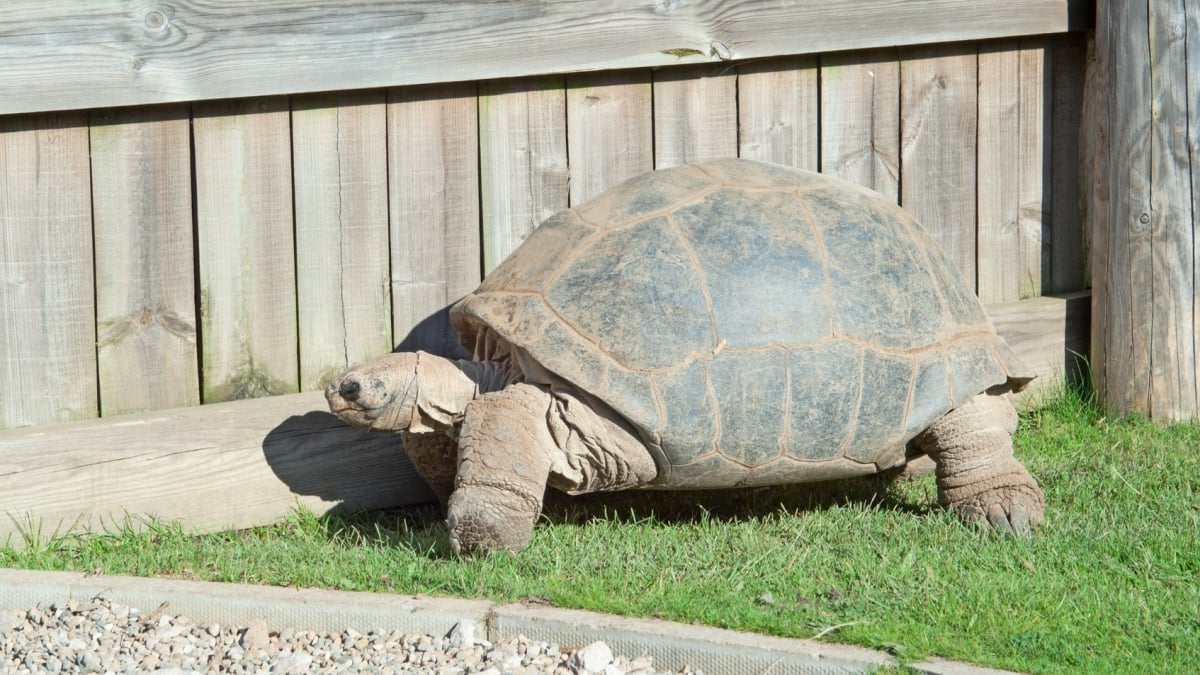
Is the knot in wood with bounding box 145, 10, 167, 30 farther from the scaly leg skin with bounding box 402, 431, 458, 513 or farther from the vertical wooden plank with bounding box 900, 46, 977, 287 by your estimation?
the vertical wooden plank with bounding box 900, 46, 977, 287

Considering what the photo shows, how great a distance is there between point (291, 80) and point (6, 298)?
124 centimetres

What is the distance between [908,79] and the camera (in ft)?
20.0

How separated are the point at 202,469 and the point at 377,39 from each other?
66.0 inches

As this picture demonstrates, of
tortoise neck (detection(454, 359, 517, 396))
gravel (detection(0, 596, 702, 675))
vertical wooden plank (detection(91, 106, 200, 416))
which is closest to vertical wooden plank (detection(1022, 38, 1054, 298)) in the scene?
tortoise neck (detection(454, 359, 517, 396))

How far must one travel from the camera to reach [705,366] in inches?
184

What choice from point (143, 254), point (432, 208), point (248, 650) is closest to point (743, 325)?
point (432, 208)

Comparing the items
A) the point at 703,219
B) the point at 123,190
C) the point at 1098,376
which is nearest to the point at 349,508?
the point at 123,190

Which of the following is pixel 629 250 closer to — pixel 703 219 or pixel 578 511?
pixel 703 219

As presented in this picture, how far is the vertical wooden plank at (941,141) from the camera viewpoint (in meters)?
6.12

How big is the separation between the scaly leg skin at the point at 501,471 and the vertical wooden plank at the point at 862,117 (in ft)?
6.56

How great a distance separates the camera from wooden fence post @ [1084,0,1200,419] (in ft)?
19.5

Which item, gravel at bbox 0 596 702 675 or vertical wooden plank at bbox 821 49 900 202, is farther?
vertical wooden plank at bbox 821 49 900 202

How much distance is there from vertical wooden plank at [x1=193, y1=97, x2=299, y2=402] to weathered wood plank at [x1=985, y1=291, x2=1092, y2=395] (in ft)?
10.1

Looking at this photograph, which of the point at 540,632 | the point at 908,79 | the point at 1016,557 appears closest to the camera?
the point at 540,632
